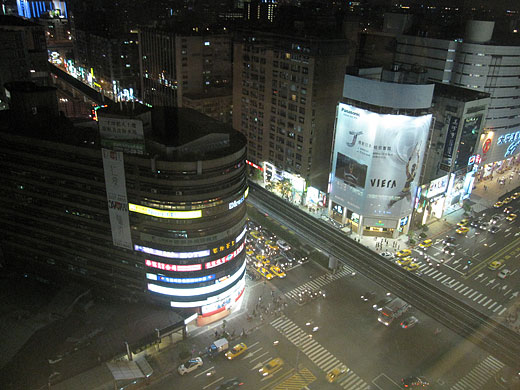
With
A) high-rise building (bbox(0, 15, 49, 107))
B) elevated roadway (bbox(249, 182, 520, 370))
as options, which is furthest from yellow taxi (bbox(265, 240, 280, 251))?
high-rise building (bbox(0, 15, 49, 107))

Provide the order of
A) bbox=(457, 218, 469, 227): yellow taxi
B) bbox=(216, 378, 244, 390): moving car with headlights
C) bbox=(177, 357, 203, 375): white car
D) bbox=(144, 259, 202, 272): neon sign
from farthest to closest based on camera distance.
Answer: bbox=(457, 218, 469, 227): yellow taxi < bbox=(144, 259, 202, 272): neon sign < bbox=(177, 357, 203, 375): white car < bbox=(216, 378, 244, 390): moving car with headlights

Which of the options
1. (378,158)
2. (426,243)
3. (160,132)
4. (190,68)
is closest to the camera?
(160,132)

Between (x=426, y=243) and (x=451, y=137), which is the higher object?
(x=451, y=137)

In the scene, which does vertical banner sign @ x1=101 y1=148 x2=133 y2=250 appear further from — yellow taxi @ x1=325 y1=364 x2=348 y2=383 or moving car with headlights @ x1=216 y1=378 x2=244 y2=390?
yellow taxi @ x1=325 y1=364 x2=348 y2=383

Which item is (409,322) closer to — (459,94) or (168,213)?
(168,213)

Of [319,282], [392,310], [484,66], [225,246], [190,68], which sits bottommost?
[319,282]

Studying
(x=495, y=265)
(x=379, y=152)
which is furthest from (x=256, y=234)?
(x=495, y=265)

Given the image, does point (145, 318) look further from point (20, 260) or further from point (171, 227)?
point (20, 260)

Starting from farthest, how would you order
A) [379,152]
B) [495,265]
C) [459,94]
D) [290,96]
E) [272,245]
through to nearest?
[290,96], [459,94], [272,245], [379,152], [495,265]
